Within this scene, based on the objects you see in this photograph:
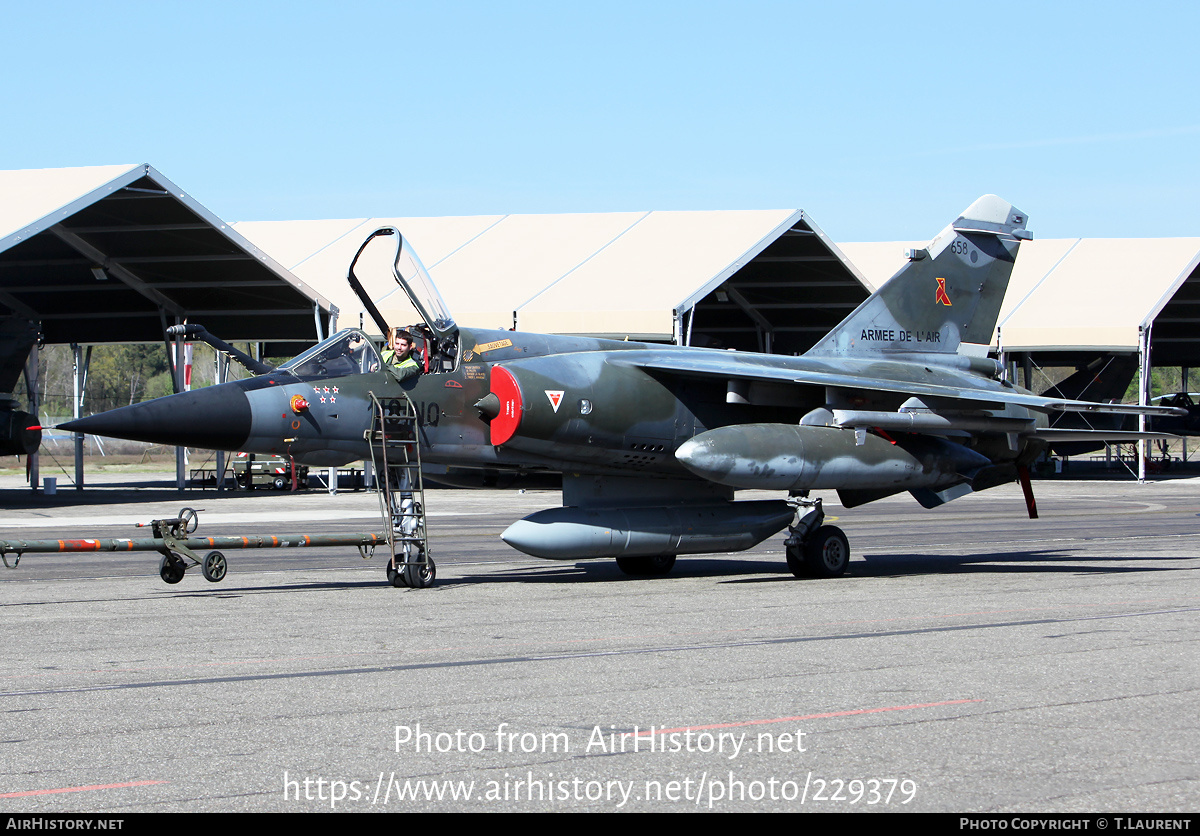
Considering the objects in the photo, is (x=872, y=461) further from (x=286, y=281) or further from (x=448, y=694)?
(x=286, y=281)

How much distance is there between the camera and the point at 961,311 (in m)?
18.6

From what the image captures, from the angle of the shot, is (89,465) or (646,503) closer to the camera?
(646,503)

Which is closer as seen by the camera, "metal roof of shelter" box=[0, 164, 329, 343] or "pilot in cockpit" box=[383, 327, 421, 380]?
"pilot in cockpit" box=[383, 327, 421, 380]

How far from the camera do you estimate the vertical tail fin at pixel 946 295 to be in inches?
712

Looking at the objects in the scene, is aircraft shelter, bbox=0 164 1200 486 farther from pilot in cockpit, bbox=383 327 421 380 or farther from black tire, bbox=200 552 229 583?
black tire, bbox=200 552 229 583

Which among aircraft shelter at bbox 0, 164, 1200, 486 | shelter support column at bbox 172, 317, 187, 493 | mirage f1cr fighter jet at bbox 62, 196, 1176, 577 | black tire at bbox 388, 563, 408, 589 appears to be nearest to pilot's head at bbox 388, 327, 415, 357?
mirage f1cr fighter jet at bbox 62, 196, 1176, 577

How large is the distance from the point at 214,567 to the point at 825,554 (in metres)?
7.16

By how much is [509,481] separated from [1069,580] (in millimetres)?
6940

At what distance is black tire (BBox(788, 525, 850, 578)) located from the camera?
14961mm

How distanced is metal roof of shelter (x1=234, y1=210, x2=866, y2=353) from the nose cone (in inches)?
846

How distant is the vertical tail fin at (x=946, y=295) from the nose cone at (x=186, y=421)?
28.8 ft

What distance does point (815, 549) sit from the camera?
1498cm

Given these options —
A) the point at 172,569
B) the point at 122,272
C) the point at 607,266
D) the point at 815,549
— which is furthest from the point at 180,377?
the point at 815,549

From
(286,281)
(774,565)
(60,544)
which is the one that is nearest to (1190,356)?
(286,281)
